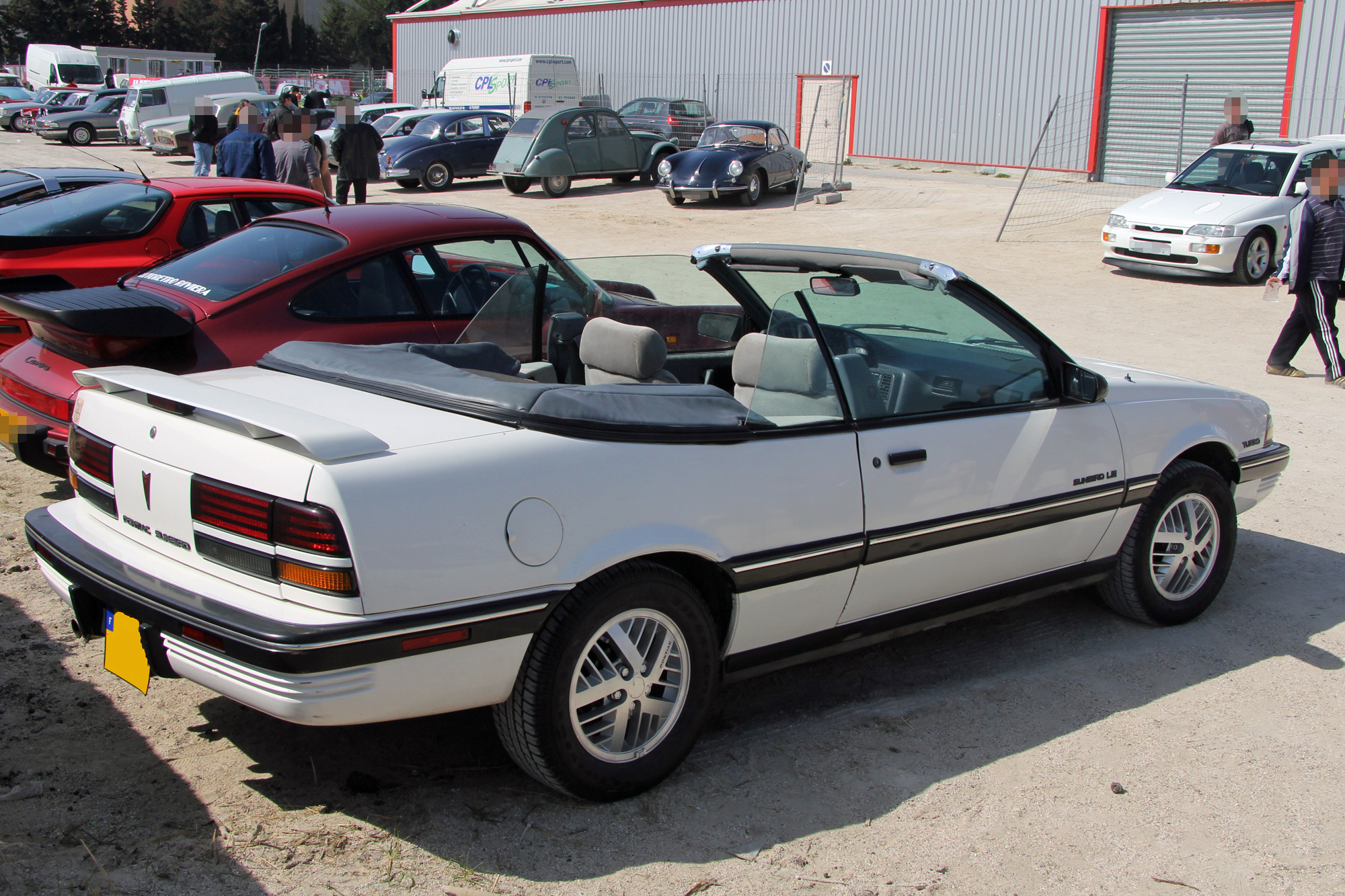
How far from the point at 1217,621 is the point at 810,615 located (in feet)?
6.98

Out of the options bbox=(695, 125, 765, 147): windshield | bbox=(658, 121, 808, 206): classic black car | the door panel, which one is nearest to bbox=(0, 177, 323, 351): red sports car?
the door panel

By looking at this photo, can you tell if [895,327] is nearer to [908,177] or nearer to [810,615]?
[810,615]

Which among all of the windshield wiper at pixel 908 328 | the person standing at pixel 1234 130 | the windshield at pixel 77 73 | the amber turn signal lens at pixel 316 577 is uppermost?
the windshield at pixel 77 73

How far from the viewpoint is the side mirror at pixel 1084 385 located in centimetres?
388

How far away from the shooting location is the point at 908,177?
25172mm

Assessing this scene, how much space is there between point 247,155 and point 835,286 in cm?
783

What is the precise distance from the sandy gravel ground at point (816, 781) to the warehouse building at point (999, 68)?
1470cm

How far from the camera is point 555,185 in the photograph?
21.8m

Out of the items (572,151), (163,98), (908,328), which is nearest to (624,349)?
(908,328)

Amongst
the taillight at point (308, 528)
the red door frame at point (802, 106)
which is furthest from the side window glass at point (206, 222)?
the red door frame at point (802, 106)

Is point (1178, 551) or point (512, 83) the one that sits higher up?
point (512, 83)

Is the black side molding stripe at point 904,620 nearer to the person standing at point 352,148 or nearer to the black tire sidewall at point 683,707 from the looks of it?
the black tire sidewall at point 683,707

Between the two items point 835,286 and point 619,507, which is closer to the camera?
point 619,507

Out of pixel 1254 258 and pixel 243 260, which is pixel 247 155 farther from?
pixel 1254 258
